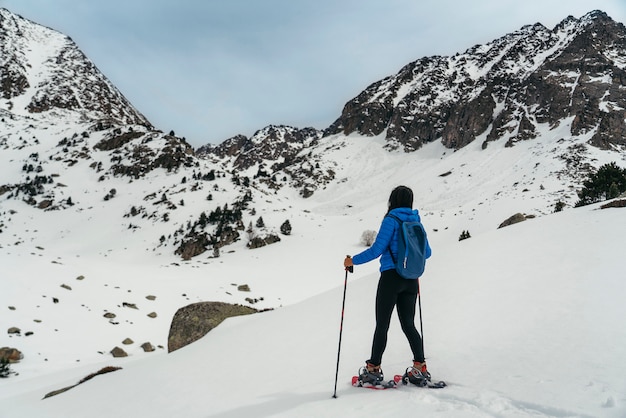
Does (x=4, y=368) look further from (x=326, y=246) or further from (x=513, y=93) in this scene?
(x=513, y=93)

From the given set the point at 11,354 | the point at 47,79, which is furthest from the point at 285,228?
the point at 47,79

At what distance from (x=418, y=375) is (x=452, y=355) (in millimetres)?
1255

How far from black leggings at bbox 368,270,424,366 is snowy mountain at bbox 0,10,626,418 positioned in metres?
0.52

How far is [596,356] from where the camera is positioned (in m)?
4.06

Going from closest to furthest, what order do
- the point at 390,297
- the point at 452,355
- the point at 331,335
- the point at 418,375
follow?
the point at 418,375, the point at 390,297, the point at 452,355, the point at 331,335

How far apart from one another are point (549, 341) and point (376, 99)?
388 ft

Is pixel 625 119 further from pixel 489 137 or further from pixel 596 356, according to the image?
pixel 596 356

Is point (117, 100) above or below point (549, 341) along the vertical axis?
above

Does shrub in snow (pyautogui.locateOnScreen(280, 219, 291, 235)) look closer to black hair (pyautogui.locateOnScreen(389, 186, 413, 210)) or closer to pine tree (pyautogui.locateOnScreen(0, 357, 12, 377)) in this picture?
pine tree (pyautogui.locateOnScreen(0, 357, 12, 377))

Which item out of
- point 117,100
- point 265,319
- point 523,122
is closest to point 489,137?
point 523,122

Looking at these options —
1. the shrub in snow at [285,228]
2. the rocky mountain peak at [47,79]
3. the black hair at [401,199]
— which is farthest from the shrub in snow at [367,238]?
the rocky mountain peak at [47,79]

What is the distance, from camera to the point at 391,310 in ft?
14.7

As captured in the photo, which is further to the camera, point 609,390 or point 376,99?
point 376,99

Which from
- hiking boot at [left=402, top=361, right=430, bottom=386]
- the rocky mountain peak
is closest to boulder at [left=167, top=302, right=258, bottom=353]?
hiking boot at [left=402, top=361, right=430, bottom=386]
